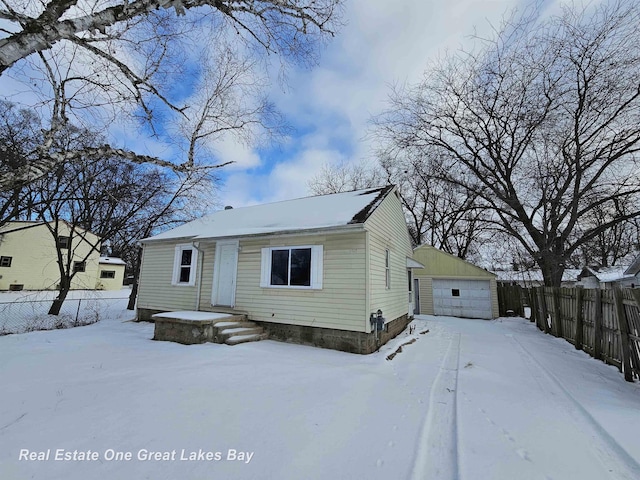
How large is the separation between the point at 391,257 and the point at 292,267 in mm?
3689

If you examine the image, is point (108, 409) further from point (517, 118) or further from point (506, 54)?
point (517, 118)

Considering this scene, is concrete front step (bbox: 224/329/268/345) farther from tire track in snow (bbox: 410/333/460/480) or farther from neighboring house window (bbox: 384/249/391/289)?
tire track in snow (bbox: 410/333/460/480)

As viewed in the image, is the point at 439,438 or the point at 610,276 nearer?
the point at 439,438

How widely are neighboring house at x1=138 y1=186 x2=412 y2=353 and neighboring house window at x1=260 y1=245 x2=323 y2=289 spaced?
0.09 feet

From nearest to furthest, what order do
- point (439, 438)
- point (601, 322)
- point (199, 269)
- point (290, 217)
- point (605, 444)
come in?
point (605, 444)
point (439, 438)
point (601, 322)
point (290, 217)
point (199, 269)

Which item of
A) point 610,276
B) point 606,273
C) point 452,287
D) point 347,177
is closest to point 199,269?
point 452,287

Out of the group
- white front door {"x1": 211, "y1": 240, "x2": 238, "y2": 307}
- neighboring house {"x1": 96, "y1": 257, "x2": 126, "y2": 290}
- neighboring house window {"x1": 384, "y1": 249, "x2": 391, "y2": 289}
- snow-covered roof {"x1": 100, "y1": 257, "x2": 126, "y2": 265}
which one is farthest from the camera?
snow-covered roof {"x1": 100, "y1": 257, "x2": 126, "y2": 265}

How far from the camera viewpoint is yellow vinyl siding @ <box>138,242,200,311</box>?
986 centimetres

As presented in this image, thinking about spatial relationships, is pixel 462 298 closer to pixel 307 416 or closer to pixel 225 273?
pixel 225 273

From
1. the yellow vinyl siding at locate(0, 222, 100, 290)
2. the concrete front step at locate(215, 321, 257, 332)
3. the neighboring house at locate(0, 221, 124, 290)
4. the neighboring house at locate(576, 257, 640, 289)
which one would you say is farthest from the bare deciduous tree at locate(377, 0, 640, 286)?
the yellow vinyl siding at locate(0, 222, 100, 290)

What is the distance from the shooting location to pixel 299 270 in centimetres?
786

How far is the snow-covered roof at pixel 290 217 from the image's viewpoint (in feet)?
25.3

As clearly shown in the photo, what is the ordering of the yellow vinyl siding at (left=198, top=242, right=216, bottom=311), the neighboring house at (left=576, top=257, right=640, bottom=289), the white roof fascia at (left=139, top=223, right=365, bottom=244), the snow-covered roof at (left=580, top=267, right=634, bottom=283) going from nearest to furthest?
the white roof fascia at (left=139, top=223, right=365, bottom=244) < the yellow vinyl siding at (left=198, top=242, right=216, bottom=311) < the neighboring house at (left=576, top=257, right=640, bottom=289) < the snow-covered roof at (left=580, top=267, right=634, bottom=283)

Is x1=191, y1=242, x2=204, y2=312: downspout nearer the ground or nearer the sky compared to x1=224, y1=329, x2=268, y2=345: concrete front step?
nearer the sky
